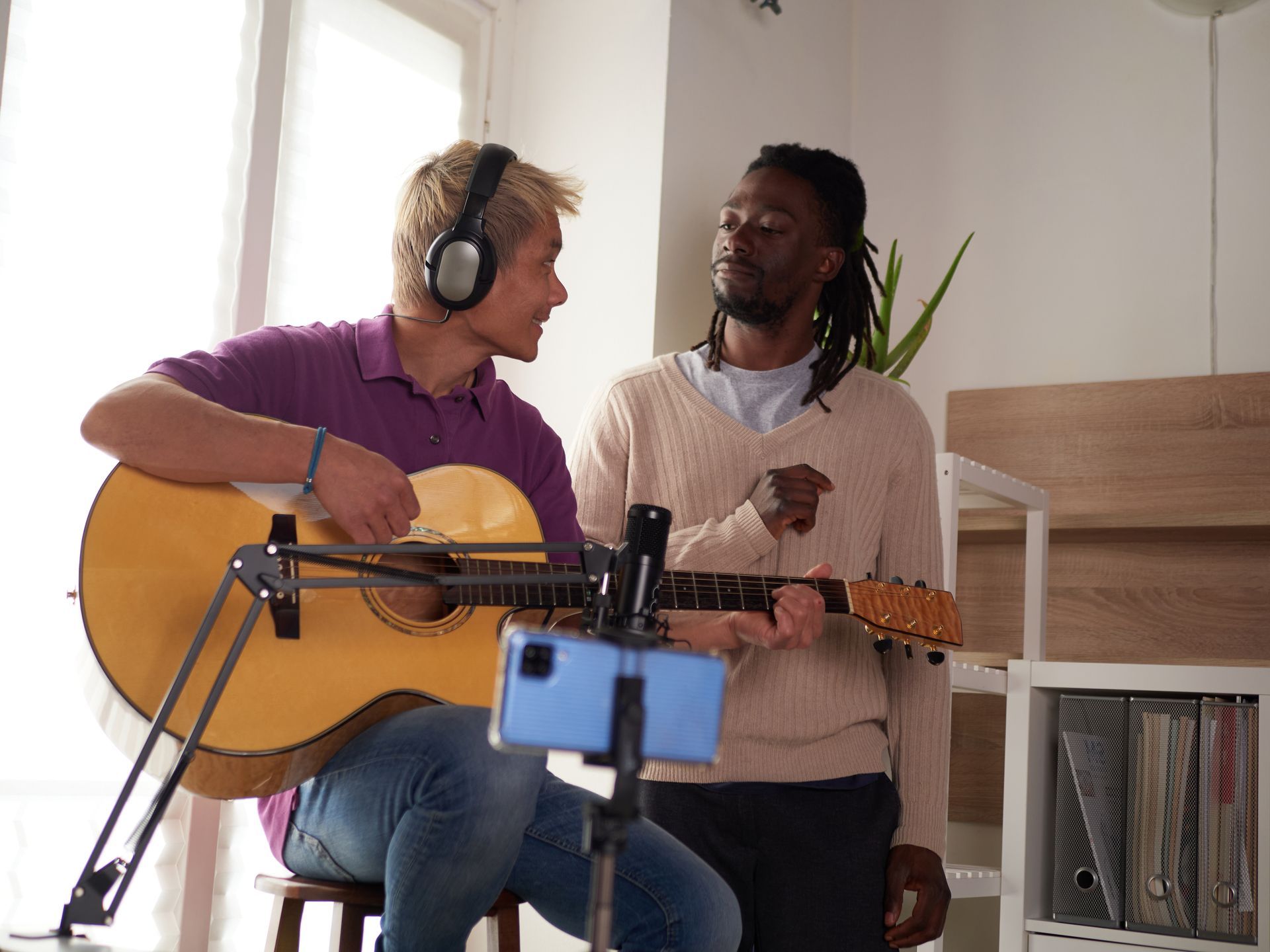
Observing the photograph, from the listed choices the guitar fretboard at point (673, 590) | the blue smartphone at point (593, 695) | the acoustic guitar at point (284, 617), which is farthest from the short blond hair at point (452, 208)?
the blue smartphone at point (593, 695)

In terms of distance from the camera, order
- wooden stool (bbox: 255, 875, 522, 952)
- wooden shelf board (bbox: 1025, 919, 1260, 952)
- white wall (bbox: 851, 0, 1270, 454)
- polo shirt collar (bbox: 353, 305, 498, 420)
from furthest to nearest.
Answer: white wall (bbox: 851, 0, 1270, 454)
wooden shelf board (bbox: 1025, 919, 1260, 952)
polo shirt collar (bbox: 353, 305, 498, 420)
wooden stool (bbox: 255, 875, 522, 952)

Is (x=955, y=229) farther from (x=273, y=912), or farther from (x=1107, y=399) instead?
(x=273, y=912)

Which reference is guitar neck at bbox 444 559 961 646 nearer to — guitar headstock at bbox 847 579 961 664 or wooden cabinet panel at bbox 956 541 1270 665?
guitar headstock at bbox 847 579 961 664

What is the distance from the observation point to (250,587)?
1138 mm

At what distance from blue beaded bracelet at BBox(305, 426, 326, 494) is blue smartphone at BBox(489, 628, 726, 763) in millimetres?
698

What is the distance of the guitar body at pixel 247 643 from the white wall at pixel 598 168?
3.05ft

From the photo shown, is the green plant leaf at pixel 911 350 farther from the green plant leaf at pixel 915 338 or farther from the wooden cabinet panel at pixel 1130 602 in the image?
the wooden cabinet panel at pixel 1130 602

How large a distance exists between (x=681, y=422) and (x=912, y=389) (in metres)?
1.03

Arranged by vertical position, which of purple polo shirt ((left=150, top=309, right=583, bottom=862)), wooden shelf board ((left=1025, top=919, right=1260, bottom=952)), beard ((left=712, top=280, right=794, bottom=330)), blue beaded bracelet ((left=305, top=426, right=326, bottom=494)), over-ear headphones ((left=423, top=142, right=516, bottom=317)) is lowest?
wooden shelf board ((left=1025, top=919, right=1260, bottom=952))

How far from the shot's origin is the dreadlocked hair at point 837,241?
6.64 ft

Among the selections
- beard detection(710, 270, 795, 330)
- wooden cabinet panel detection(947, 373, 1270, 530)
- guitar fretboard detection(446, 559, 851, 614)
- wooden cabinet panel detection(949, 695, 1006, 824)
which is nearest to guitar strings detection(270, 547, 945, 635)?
guitar fretboard detection(446, 559, 851, 614)

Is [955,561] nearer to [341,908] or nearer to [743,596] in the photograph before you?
[743,596]

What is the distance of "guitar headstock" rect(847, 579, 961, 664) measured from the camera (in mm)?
1539

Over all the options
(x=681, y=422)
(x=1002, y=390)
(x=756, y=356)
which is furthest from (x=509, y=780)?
(x=1002, y=390)
